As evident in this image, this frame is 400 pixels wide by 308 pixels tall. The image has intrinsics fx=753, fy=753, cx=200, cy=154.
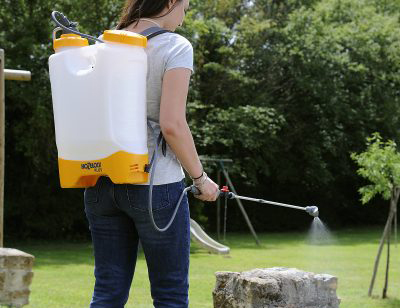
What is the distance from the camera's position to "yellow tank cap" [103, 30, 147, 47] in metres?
2.31

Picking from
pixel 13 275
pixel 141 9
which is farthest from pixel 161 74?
pixel 13 275

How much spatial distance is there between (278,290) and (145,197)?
150 centimetres

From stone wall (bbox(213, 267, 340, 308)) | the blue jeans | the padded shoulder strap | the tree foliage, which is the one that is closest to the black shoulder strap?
the padded shoulder strap

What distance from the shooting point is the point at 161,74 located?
238 cm

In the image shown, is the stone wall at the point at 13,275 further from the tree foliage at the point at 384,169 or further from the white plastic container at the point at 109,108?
the tree foliage at the point at 384,169

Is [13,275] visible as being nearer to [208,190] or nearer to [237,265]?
[208,190]

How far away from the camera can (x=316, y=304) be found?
12.5 ft

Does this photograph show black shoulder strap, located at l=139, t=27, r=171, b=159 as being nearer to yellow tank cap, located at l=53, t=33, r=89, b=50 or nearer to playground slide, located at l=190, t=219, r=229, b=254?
yellow tank cap, located at l=53, t=33, r=89, b=50

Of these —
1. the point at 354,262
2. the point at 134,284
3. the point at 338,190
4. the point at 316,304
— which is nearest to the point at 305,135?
the point at 338,190

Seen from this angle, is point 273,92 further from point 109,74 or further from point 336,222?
point 109,74

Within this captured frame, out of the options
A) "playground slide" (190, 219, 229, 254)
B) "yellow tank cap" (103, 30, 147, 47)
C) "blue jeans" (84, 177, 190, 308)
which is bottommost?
"playground slide" (190, 219, 229, 254)

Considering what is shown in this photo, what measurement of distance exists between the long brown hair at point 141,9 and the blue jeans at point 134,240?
1.85 feet

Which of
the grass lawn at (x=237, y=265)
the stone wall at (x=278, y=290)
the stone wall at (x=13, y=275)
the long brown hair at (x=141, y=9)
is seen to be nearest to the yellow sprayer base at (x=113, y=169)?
the long brown hair at (x=141, y=9)

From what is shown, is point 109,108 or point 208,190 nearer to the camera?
point 109,108
